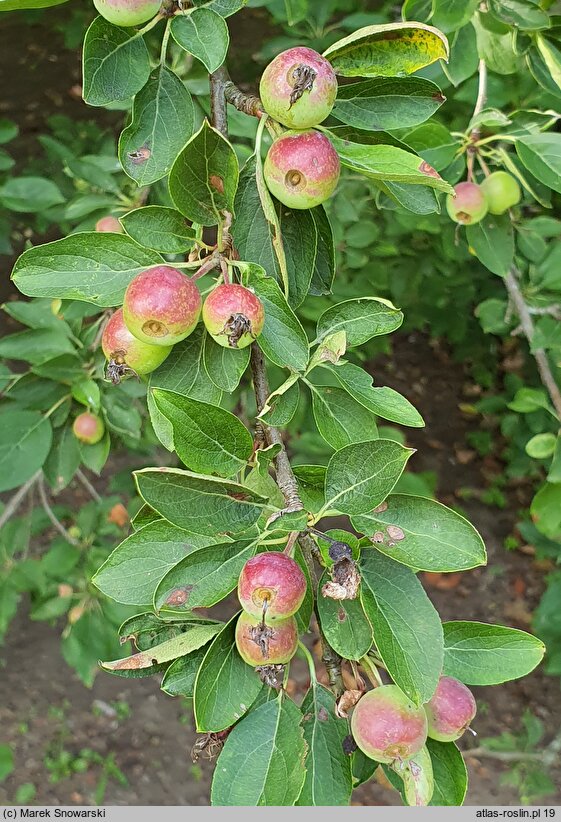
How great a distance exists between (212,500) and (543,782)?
2355mm

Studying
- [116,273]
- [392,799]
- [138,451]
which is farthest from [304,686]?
[116,273]

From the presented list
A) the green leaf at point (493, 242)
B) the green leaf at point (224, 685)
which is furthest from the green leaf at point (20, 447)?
the green leaf at point (493, 242)

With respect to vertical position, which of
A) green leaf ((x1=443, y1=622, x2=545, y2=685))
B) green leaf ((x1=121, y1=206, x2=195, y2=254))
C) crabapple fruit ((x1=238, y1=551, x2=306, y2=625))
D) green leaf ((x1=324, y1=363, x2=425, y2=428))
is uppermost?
green leaf ((x1=121, y1=206, x2=195, y2=254))

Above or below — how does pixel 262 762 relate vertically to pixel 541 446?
above

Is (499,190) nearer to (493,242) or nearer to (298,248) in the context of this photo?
(493,242)

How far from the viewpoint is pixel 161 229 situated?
2.85ft

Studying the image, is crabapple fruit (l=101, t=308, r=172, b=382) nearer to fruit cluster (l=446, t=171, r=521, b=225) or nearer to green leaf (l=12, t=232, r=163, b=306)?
green leaf (l=12, t=232, r=163, b=306)

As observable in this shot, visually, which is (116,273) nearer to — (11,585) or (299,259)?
(299,259)

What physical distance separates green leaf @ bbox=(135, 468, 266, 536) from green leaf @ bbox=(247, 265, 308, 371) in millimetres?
157

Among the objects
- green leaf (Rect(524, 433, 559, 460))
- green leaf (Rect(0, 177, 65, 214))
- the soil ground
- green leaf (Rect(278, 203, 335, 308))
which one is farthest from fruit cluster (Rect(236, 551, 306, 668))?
the soil ground

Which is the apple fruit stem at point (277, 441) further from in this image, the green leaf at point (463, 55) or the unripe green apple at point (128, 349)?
the green leaf at point (463, 55)

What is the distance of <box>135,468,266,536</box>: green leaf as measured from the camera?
728 millimetres

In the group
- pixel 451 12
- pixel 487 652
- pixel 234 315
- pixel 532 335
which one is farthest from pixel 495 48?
pixel 487 652

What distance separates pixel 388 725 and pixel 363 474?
27 centimetres
